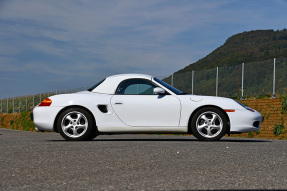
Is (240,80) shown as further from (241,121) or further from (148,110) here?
(148,110)

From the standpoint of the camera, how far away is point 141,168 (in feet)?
18.2

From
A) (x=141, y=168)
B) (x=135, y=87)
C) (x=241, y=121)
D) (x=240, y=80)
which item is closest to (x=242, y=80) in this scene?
(x=240, y=80)

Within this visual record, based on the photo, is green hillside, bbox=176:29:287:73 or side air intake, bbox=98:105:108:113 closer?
side air intake, bbox=98:105:108:113

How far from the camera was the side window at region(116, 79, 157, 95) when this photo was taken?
9.33 meters

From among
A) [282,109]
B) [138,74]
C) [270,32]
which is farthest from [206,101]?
[270,32]

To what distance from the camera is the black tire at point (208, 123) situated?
8906mm

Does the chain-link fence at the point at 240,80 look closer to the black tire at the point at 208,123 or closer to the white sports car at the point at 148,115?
the white sports car at the point at 148,115

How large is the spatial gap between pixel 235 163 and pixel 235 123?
10.3 ft

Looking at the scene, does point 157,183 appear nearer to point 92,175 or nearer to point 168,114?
point 92,175

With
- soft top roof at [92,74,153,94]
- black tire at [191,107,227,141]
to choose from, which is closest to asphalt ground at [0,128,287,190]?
black tire at [191,107,227,141]

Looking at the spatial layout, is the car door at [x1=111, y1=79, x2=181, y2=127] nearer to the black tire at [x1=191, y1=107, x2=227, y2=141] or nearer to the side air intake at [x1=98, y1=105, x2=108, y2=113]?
the side air intake at [x1=98, y1=105, x2=108, y2=113]

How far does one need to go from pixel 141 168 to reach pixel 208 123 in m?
3.60

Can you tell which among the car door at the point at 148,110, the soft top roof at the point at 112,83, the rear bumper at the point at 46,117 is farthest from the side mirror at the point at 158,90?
the rear bumper at the point at 46,117

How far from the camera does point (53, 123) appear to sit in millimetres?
9133
